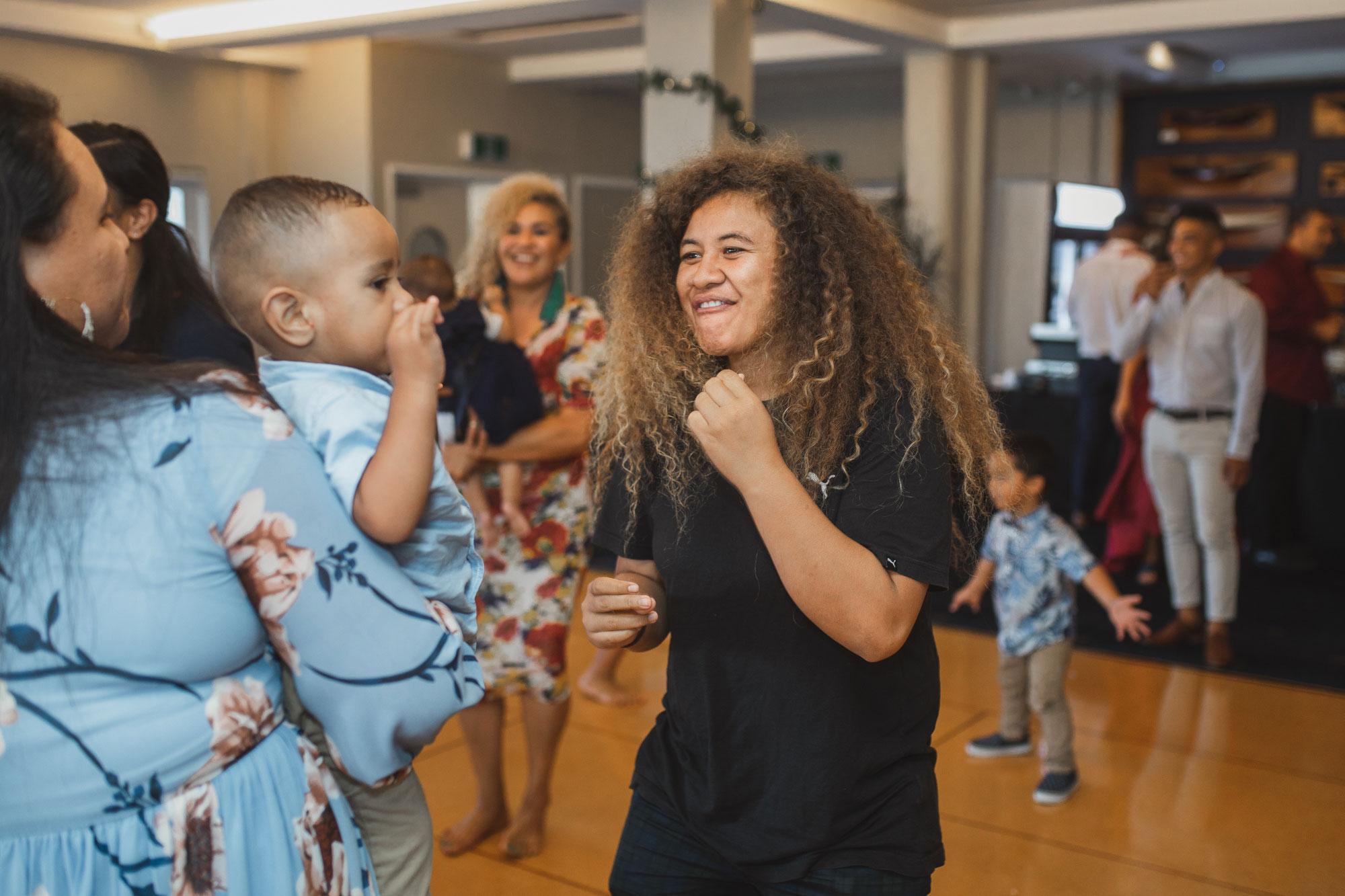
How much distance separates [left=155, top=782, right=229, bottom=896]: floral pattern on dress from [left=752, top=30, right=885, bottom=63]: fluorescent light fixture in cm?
796

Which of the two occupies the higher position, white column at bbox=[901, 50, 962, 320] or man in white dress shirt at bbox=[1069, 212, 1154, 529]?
white column at bbox=[901, 50, 962, 320]

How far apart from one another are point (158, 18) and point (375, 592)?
25.8 ft

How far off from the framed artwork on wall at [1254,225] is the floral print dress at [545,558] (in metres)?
7.99

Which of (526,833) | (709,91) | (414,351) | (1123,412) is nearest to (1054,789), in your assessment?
(526,833)

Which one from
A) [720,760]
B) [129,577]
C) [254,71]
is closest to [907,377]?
[720,760]

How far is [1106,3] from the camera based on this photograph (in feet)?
23.5

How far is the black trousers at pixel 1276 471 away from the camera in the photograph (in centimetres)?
623

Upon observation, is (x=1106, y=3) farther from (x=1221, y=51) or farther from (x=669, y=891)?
(x=669, y=891)

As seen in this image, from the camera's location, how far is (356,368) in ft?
4.20

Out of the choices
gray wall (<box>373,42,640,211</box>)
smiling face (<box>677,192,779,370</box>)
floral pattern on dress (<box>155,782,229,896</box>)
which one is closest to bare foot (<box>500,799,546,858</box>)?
smiling face (<box>677,192,779,370</box>)

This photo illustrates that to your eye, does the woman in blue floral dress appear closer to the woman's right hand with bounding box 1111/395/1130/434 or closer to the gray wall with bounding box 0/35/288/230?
the woman's right hand with bounding box 1111/395/1130/434

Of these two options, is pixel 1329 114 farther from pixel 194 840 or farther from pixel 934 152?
pixel 194 840

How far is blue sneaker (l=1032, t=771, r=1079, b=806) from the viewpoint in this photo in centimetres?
323

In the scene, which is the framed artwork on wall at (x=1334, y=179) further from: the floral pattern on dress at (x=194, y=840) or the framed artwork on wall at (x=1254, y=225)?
the floral pattern on dress at (x=194, y=840)
